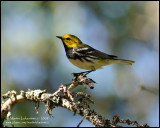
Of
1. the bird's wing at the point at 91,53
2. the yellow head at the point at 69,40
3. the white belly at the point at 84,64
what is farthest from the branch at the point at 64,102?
the yellow head at the point at 69,40

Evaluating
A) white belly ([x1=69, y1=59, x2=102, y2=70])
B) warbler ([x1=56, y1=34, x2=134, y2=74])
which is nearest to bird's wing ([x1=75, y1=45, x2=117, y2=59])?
warbler ([x1=56, y1=34, x2=134, y2=74])

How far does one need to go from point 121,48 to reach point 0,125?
543cm

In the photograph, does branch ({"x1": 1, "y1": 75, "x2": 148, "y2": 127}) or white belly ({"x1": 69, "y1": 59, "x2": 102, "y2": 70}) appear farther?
white belly ({"x1": 69, "y1": 59, "x2": 102, "y2": 70})

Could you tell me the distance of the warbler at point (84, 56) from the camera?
191 inches

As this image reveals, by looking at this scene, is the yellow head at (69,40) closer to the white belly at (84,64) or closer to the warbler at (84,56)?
the warbler at (84,56)

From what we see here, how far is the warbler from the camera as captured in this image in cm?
485

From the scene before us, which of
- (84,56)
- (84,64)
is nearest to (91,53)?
(84,56)

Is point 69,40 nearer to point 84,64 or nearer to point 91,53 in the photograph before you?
point 91,53

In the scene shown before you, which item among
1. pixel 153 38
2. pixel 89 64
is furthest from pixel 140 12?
pixel 89 64

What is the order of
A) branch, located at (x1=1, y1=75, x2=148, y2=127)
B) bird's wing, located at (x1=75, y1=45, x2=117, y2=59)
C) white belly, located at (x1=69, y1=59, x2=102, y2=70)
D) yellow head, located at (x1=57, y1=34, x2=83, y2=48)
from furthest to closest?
1. yellow head, located at (x1=57, y1=34, x2=83, y2=48)
2. bird's wing, located at (x1=75, y1=45, x2=117, y2=59)
3. white belly, located at (x1=69, y1=59, x2=102, y2=70)
4. branch, located at (x1=1, y1=75, x2=148, y2=127)

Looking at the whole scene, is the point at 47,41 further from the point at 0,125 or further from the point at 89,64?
the point at 0,125

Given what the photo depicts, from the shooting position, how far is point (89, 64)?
492cm

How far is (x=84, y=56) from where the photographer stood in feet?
16.4

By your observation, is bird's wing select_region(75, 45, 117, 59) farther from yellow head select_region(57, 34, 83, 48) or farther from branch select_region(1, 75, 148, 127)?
branch select_region(1, 75, 148, 127)
